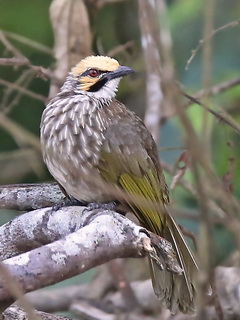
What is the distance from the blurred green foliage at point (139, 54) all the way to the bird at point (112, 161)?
43.8 inches

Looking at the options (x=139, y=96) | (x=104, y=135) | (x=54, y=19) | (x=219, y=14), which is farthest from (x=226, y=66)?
(x=104, y=135)

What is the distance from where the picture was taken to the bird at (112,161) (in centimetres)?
328

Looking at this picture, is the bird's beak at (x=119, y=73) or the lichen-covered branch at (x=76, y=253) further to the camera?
the bird's beak at (x=119, y=73)

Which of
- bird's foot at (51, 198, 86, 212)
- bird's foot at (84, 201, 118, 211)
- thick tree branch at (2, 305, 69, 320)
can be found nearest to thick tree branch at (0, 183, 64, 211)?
bird's foot at (51, 198, 86, 212)

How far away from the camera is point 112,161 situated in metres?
3.44

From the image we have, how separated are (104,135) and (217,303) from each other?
0.78 m

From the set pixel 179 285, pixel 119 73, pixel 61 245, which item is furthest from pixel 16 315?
pixel 119 73

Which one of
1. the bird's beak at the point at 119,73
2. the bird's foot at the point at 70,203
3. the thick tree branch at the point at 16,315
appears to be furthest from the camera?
the bird's beak at the point at 119,73

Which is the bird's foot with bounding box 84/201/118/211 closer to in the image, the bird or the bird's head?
the bird

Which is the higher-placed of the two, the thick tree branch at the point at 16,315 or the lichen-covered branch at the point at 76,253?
the lichen-covered branch at the point at 76,253

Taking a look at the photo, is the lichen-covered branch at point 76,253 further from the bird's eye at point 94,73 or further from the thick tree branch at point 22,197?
the bird's eye at point 94,73

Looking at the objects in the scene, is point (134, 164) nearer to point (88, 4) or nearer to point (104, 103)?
point (104, 103)

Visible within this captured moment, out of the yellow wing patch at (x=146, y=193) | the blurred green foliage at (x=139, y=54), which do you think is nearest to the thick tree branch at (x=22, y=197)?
the yellow wing patch at (x=146, y=193)

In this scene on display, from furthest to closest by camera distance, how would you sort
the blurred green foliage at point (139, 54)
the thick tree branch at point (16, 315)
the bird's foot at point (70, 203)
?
1. the blurred green foliage at point (139, 54)
2. the bird's foot at point (70, 203)
3. the thick tree branch at point (16, 315)
